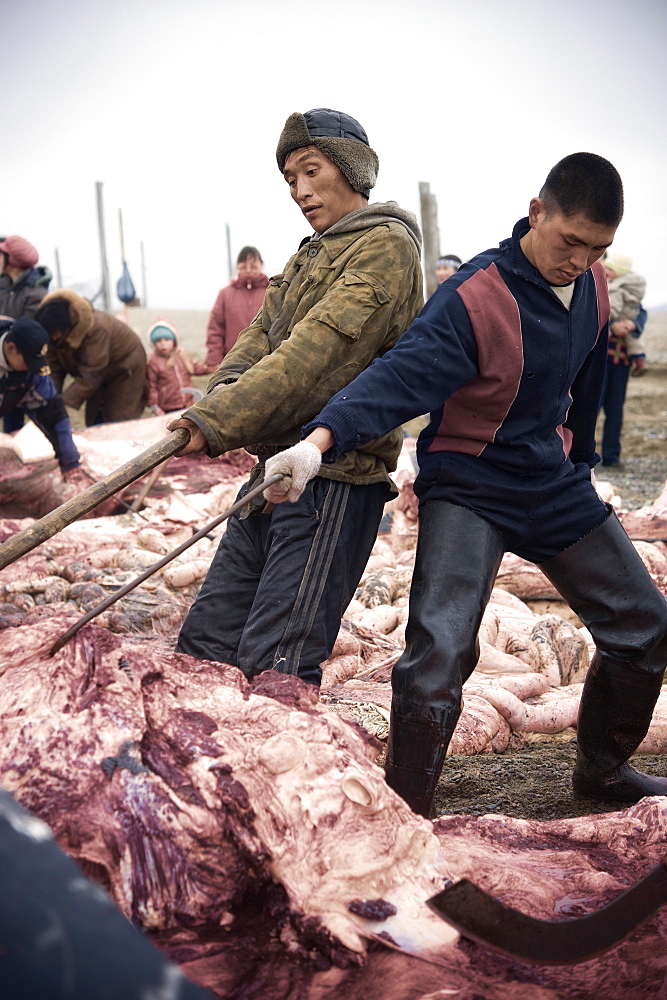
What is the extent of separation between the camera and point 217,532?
6090 millimetres

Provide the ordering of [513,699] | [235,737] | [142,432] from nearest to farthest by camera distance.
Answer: [235,737] → [513,699] → [142,432]

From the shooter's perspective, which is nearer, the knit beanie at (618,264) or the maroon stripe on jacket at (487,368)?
the maroon stripe on jacket at (487,368)

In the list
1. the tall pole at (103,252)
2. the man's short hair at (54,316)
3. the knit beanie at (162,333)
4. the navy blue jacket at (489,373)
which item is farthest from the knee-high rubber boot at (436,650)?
the tall pole at (103,252)

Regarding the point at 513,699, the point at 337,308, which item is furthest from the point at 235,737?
the point at 513,699

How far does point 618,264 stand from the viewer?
9539mm

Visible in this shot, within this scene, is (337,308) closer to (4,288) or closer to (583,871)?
(583,871)

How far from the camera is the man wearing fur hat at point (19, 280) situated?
8.07 m

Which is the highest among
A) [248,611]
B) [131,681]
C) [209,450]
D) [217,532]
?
[209,450]

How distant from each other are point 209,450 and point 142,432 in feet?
18.1

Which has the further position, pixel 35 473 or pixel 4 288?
pixel 4 288

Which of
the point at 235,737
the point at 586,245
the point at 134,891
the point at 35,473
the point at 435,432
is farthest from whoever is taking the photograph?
the point at 35,473

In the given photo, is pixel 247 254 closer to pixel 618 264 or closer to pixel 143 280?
pixel 618 264

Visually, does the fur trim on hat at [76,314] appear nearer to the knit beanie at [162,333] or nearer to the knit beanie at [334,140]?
the knit beanie at [162,333]

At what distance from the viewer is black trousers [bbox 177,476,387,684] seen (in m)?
2.64
